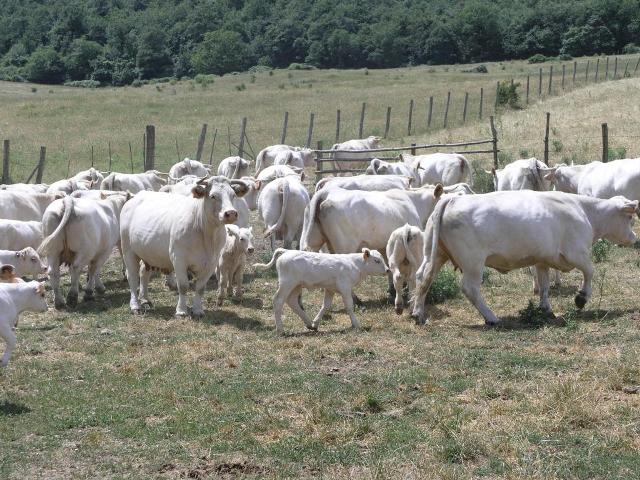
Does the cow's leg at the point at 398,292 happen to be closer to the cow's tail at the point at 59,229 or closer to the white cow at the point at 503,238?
the white cow at the point at 503,238

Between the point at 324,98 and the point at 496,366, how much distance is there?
45612mm

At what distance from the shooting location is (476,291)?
40.6 ft

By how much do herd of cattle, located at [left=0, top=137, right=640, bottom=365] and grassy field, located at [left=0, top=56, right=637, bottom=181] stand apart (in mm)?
15416

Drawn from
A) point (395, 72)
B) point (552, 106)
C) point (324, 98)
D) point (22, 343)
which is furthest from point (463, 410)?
point (395, 72)

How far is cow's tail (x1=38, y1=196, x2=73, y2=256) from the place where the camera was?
14.3 m

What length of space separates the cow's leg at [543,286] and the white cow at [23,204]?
842 centimetres

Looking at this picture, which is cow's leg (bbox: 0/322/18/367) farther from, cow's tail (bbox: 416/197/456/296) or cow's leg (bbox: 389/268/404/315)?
cow's leg (bbox: 389/268/404/315)

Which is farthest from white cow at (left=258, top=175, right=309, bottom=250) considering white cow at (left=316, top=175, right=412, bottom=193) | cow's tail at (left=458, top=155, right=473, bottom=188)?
cow's tail at (left=458, top=155, right=473, bottom=188)

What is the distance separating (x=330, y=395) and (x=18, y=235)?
8.21 meters

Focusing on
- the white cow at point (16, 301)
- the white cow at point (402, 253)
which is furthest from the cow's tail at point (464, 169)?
the white cow at point (16, 301)

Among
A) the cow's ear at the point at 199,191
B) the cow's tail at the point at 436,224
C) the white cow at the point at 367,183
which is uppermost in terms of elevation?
the cow's ear at the point at 199,191

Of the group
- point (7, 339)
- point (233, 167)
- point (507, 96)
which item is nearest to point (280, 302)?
point (7, 339)

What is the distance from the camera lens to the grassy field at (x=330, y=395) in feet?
24.6

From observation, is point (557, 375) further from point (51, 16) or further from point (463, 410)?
point (51, 16)
